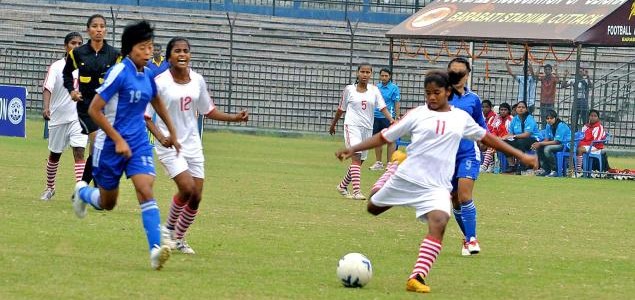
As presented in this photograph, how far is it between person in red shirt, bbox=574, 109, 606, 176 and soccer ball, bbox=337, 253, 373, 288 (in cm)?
1889

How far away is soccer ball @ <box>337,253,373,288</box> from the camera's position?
10141mm

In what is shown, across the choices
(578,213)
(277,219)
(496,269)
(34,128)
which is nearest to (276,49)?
(34,128)

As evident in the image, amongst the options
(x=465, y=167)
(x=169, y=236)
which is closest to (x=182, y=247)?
(x=169, y=236)

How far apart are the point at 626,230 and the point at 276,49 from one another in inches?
1041

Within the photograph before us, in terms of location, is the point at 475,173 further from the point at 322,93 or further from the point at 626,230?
the point at 322,93

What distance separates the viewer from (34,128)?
35031 mm

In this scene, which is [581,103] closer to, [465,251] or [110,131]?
[465,251]

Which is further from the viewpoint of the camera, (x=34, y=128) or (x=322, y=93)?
(x=322, y=93)

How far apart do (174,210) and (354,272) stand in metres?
2.46

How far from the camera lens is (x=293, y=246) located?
1284cm

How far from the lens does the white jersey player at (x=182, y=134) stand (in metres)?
11.7

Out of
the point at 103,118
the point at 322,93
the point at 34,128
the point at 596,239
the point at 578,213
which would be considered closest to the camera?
the point at 103,118

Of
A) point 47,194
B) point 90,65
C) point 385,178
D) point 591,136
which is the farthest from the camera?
point 591,136

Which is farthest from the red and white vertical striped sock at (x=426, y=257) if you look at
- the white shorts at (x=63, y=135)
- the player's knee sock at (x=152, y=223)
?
the white shorts at (x=63, y=135)
